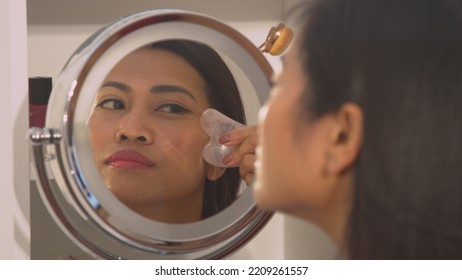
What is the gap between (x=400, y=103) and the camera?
68 centimetres

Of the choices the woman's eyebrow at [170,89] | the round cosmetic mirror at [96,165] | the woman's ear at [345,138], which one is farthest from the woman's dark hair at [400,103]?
the woman's eyebrow at [170,89]

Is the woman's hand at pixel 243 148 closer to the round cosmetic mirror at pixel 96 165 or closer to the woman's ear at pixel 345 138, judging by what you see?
the round cosmetic mirror at pixel 96 165

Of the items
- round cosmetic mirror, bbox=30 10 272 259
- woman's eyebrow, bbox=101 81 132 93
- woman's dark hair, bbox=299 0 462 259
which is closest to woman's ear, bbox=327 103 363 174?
woman's dark hair, bbox=299 0 462 259

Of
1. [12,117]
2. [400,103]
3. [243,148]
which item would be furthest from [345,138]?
[12,117]

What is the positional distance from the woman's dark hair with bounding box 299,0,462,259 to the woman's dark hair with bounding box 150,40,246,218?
1.12 feet

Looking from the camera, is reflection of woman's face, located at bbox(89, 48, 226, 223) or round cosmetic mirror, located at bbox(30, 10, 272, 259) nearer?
round cosmetic mirror, located at bbox(30, 10, 272, 259)

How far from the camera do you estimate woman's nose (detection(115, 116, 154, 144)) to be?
102cm

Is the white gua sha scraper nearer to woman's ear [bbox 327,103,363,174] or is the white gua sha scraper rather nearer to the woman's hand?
the woman's hand

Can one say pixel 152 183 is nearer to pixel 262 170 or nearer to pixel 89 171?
pixel 89 171

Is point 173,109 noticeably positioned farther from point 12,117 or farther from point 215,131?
point 12,117

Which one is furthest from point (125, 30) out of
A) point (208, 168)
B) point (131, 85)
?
point (208, 168)

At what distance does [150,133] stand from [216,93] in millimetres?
117
